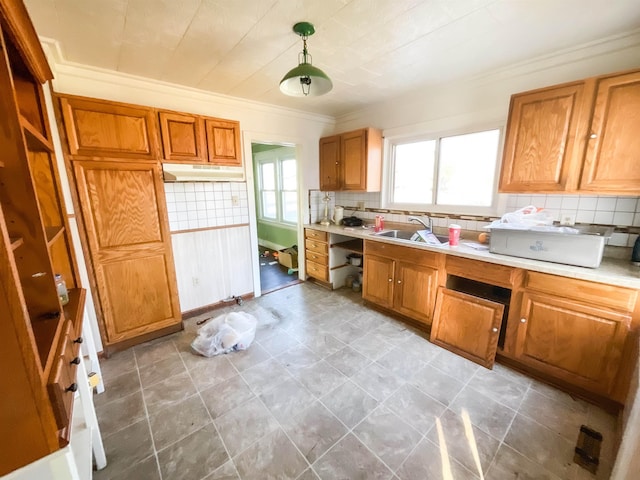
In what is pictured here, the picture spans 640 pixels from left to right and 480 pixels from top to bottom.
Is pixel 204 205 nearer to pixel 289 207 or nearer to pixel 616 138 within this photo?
pixel 289 207

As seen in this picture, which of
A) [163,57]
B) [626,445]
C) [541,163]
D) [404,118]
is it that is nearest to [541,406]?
[626,445]

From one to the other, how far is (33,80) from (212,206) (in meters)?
1.73

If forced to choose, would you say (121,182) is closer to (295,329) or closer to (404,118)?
(295,329)

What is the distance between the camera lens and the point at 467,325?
7.09ft

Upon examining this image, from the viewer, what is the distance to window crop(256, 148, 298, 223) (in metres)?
4.75

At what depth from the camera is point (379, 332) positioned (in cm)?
256

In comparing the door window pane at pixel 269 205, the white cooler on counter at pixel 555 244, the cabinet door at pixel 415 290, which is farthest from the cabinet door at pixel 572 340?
the door window pane at pixel 269 205

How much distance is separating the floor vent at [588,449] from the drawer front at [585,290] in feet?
2.44

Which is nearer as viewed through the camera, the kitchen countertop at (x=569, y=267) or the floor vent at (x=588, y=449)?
the floor vent at (x=588, y=449)

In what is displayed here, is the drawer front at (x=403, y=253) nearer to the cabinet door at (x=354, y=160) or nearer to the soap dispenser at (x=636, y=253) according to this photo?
the cabinet door at (x=354, y=160)

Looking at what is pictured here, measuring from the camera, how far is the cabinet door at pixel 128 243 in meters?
2.06

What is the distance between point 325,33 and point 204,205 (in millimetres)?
1998

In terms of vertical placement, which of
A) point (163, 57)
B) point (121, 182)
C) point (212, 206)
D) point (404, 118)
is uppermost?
point (163, 57)

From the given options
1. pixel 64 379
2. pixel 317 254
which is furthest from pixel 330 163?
pixel 64 379
